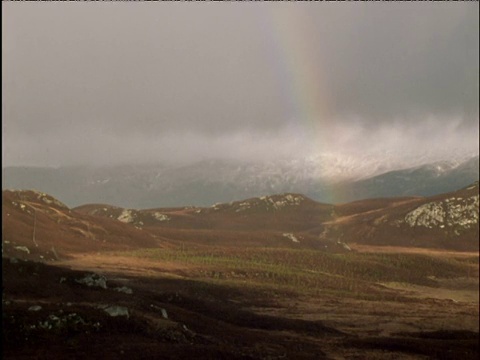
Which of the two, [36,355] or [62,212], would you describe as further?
[62,212]

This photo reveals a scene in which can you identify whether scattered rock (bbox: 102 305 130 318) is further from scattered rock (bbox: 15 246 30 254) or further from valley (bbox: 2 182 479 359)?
scattered rock (bbox: 15 246 30 254)

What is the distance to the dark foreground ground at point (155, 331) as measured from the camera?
96.9 feet

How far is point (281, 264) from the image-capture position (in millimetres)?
126188

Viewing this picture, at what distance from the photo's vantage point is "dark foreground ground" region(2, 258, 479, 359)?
2953 centimetres

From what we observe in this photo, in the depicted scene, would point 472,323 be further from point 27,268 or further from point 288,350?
point 27,268

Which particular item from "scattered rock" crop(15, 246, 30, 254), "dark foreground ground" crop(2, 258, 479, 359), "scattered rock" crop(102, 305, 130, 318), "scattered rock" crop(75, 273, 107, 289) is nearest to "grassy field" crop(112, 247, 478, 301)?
"scattered rock" crop(15, 246, 30, 254)

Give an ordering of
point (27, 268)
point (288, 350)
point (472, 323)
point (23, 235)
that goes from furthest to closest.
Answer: point (23, 235), point (472, 323), point (27, 268), point (288, 350)

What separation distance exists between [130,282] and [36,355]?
168 ft

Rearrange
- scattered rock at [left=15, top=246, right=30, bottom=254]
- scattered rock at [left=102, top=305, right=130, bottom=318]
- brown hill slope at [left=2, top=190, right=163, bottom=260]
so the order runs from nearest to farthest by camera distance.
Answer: scattered rock at [left=102, top=305, right=130, bottom=318] → scattered rock at [left=15, top=246, right=30, bottom=254] → brown hill slope at [left=2, top=190, right=163, bottom=260]

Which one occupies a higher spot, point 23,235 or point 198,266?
point 23,235

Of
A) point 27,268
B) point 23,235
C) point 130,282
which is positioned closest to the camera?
point 27,268

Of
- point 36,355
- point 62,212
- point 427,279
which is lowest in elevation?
point 427,279

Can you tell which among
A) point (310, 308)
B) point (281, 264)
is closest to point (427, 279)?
point (281, 264)

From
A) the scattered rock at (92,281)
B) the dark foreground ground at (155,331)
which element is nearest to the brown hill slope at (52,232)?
the scattered rock at (92,281)
